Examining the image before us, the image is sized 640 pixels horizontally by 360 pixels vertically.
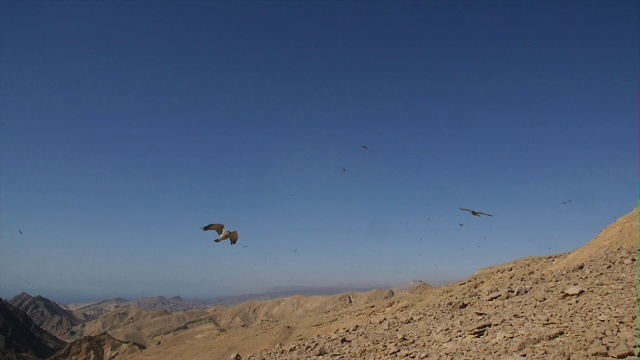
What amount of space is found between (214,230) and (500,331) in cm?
1018

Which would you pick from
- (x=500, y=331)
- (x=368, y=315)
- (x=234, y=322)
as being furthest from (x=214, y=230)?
(x=234, y=322)

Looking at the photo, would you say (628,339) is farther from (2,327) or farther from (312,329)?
(2,327)

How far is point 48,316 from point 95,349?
94551 mm

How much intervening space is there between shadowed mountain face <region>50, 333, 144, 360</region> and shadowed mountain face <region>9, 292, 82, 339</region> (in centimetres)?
6718

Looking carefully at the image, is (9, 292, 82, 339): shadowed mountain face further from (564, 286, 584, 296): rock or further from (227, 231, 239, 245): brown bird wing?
(564, 286, 584, 296): rock

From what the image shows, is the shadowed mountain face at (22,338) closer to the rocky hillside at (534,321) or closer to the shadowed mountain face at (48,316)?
the shadowed mountain face at (48,316)

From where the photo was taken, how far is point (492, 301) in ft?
48.2

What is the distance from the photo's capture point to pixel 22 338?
61594mm

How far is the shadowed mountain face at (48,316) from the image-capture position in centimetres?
11081

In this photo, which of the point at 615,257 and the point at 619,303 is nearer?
the point at 619,303

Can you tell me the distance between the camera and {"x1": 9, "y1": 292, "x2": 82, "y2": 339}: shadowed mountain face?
11081 cm

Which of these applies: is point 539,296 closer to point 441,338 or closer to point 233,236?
point 441,338

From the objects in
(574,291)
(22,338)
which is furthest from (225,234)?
(22,338)

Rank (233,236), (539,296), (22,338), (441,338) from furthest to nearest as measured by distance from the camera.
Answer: (22,338) → (233,236) → (539,296) → (441,338)
